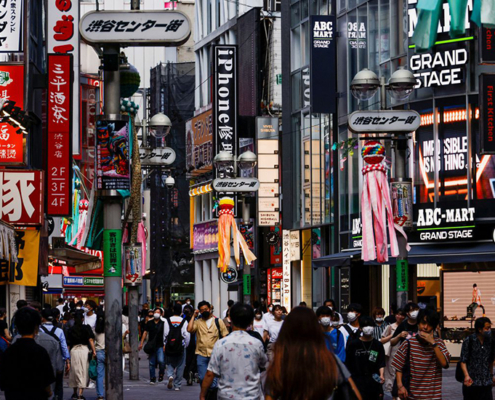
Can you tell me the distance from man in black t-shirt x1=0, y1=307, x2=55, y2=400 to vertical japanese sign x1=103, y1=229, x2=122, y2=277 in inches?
196

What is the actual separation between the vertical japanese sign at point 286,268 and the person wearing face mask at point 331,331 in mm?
33717

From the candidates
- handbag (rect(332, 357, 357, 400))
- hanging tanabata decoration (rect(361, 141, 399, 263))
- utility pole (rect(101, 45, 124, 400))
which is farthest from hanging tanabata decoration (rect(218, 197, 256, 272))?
handbag (rect(332, 357, 357, 400))

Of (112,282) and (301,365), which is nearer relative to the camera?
(301,365)

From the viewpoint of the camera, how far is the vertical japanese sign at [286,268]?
49719mm

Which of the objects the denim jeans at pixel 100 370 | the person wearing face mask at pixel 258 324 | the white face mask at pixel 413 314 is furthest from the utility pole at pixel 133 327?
the white face mask at pixel 413 314

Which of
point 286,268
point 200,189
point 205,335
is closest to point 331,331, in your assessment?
point 205,335

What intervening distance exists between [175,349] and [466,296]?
34.1 feet

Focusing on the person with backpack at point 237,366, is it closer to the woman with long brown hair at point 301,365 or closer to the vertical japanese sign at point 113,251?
the woman with long brown hair at point 301,365

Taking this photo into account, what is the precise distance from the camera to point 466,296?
3353cm

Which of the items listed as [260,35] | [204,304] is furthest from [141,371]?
[260,35]

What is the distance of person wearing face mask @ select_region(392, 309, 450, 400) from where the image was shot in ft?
41.1

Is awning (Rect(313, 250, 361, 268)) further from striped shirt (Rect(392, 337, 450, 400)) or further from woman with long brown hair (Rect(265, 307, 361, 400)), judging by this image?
woman with long brown hair (Rect(265, 307, 361, 400))

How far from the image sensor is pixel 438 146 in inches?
1372

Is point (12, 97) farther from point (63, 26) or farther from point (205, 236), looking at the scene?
point (205, 236)
